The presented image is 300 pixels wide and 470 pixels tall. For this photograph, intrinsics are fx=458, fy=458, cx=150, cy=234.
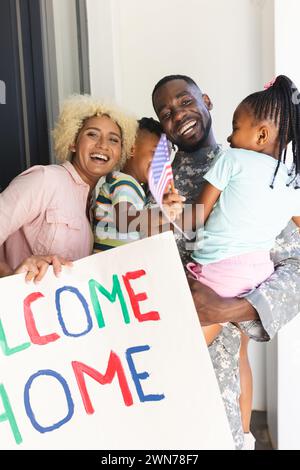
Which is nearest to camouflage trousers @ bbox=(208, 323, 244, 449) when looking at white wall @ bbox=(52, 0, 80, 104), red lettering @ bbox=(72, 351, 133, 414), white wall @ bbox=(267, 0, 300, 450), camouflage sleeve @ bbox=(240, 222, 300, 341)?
camouflage sleeve @ bbox=(240, 222, 300, 341)

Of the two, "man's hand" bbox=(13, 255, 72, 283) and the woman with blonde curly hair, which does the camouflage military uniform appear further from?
"man's hand" bbox=(13, 255, 72, 283)

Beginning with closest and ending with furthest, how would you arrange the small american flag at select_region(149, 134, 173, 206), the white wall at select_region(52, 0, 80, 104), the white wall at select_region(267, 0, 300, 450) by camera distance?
the small american flag at select_region(149, 134, 173, 206)
the white wall at select_region(52, 0, 80, 104)
the white wall at select_region(267, 0, 300, 450)

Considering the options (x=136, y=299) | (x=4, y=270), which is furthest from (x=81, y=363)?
(x=4, y=270)

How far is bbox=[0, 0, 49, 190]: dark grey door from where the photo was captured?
116 centimetres

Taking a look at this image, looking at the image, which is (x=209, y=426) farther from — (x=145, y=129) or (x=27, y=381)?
(x=145, y=129)

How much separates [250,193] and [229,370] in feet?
1.57

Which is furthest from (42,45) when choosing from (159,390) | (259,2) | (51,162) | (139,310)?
(259,2)

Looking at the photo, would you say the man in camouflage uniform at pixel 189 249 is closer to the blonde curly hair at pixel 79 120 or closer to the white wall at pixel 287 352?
the blonde curly hair at pixel 79 120

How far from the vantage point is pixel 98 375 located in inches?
33.0

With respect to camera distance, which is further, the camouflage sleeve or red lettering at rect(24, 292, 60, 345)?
the camouflage sleeve

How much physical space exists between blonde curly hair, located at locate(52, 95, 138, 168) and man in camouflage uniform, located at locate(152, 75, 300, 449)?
0.37ft

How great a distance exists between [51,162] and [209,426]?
929mm

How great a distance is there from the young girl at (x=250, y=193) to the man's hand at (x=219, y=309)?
1.1 inches

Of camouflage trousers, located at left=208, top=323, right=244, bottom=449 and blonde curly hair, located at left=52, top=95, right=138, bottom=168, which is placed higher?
blonde curly hair, located at left=52, top=95, right=138, bottom=168
